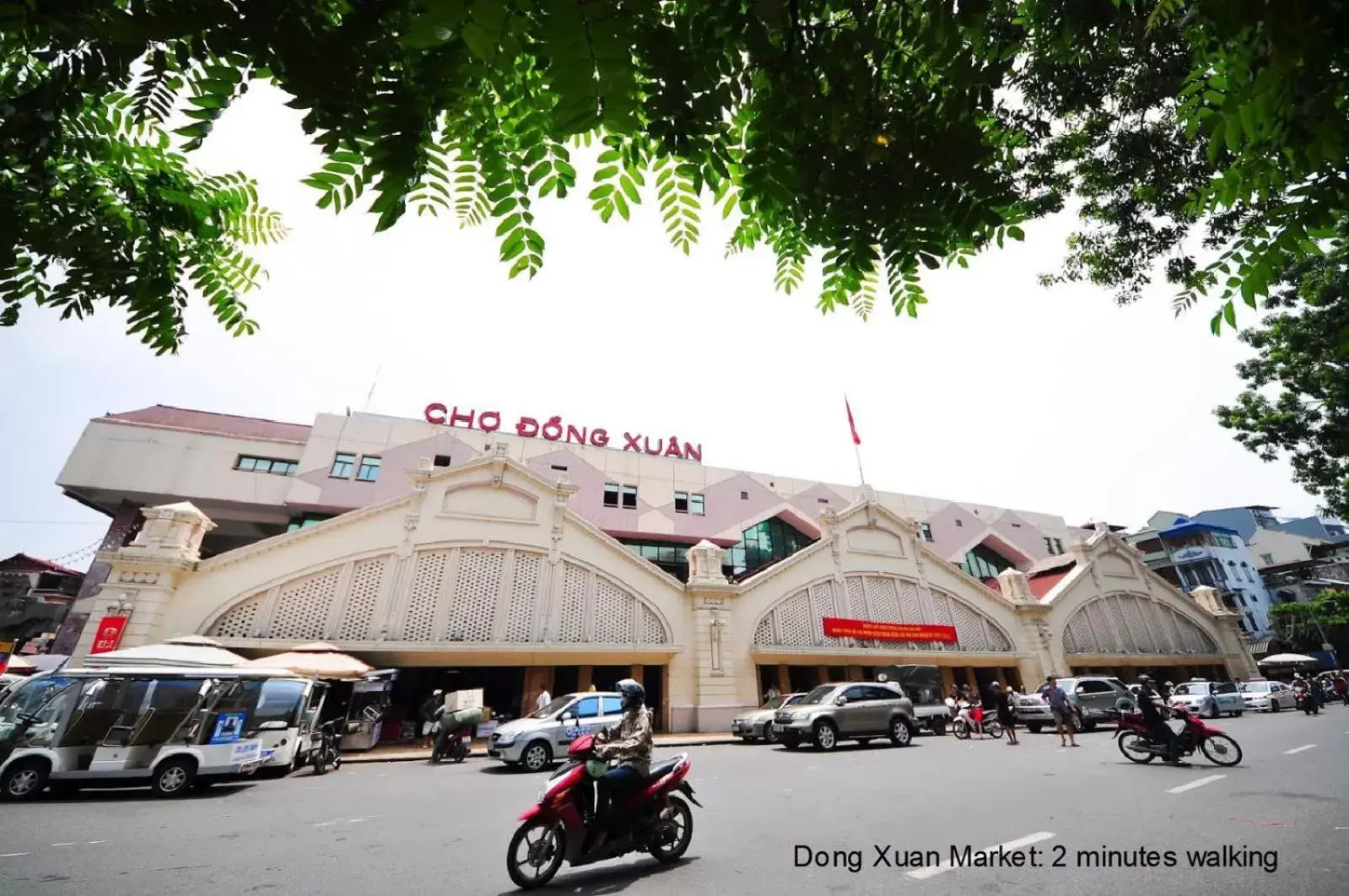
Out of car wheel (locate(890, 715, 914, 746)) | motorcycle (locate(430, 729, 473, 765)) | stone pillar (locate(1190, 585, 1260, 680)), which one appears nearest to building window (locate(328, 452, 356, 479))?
motorcycle (locate(430, 729, 473, 765))

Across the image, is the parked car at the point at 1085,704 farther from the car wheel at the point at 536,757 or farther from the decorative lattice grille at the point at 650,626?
the car wheel at the point at 536,757

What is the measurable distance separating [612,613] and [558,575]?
2371mm

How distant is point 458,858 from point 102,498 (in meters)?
28.2

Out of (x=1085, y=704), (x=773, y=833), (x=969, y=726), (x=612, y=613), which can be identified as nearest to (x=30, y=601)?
(x=612, y=613)

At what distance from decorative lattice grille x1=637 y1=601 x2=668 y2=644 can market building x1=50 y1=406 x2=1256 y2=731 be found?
83 mm

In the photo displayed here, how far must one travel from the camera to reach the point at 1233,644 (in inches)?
1266

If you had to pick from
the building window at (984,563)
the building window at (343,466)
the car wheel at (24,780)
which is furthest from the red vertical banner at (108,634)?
the building window at (984,563)

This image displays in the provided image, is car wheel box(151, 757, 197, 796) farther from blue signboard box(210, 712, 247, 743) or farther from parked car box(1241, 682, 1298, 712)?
parked car box(1241, 682, 1298, 712)

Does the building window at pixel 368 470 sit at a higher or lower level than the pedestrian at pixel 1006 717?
higher

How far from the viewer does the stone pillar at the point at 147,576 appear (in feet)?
46.9

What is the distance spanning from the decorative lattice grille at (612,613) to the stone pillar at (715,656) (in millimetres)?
2323

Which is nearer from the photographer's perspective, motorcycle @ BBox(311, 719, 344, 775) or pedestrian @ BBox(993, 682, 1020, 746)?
motorcycle @ BBox(311, 719, 344, 775)

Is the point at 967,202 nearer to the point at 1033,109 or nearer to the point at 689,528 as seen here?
the point at 1033,109

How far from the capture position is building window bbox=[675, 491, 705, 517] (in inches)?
1153
